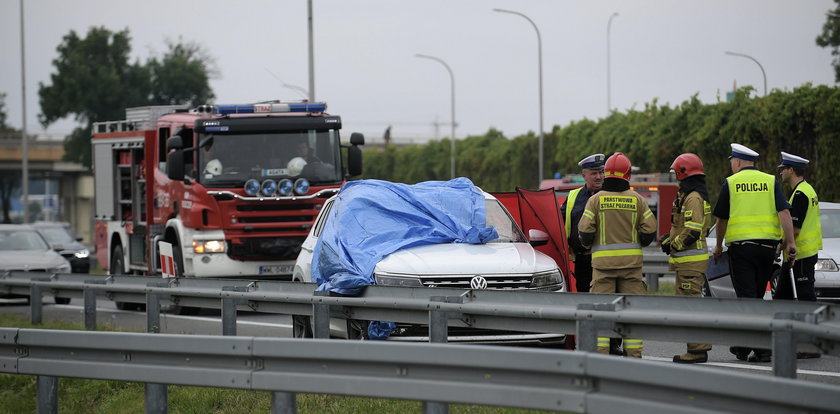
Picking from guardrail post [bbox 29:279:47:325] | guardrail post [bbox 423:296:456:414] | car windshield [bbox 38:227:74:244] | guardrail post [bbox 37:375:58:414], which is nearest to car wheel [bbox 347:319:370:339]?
guardrail post [bbox 423:296:456:414]

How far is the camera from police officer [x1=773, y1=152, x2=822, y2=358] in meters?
11.2

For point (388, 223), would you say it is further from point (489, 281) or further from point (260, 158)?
point (260, 158)

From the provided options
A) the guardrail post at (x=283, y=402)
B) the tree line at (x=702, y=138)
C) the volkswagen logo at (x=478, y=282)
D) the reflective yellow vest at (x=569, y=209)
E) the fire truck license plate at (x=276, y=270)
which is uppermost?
the tree line at (x=702, y=138)

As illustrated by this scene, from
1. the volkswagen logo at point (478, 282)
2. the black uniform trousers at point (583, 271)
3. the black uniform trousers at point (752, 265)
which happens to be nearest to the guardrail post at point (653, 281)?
the black uniform trousers at point (583, 271)

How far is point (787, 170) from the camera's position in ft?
37.9

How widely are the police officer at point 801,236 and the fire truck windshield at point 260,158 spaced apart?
7846mm

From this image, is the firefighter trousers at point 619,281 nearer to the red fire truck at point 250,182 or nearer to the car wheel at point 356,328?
the car wheel at point 356,328

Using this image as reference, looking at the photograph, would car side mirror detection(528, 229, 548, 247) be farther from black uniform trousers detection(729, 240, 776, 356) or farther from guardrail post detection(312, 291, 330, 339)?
guardrail post detection(312, 291, 330, 339)

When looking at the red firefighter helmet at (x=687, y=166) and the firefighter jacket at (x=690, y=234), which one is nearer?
the firefighter jacket at (x=690, y=234)

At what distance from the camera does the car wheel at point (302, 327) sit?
11.2 meters

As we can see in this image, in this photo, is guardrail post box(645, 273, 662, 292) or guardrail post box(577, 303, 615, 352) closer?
guardrail post box(577, 303, 615, 352)

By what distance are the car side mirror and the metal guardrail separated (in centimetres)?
476

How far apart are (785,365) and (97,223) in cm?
1816

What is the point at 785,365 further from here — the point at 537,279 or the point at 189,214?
the point at 189,214
